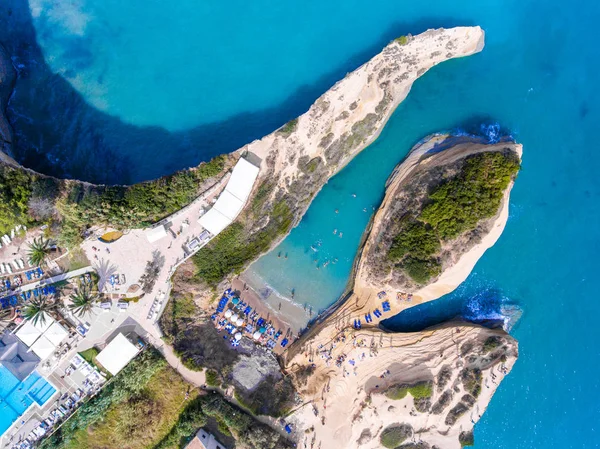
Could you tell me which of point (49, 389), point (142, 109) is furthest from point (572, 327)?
point (49, 389)

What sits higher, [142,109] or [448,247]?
[448,247]

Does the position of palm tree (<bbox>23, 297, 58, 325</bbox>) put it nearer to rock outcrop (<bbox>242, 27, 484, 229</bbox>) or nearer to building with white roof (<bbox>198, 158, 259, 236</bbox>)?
building with white roof (<bbox>198, 158, 259, 236</bbox>)

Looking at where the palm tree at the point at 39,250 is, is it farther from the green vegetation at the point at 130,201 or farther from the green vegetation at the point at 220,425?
the green vegetation at the point at 220,425

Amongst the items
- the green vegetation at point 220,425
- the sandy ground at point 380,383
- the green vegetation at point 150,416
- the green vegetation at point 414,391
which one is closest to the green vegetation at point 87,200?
the green vegetation at point 150,416

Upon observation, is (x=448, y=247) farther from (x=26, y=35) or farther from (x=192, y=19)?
(x=26, y=35)

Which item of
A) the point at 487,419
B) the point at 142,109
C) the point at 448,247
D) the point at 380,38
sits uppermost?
the point at 380,38

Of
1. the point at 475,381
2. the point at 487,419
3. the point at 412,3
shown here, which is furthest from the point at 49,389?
the point at 412,3

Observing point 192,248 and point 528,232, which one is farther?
point 528,232
